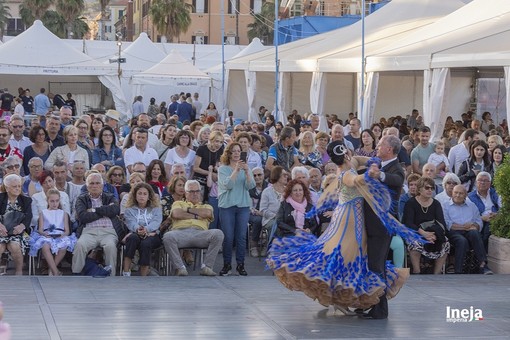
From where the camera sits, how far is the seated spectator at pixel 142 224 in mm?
12133

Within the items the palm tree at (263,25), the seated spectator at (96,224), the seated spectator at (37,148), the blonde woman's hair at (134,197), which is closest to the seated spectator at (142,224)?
the blonde woman's hair at (134,197)

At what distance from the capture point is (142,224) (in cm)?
1229

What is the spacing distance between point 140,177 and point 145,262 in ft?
4.60

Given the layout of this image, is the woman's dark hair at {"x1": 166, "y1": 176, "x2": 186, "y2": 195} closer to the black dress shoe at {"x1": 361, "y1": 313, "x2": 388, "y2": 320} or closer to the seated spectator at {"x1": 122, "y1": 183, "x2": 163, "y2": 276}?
the seated spectator at {"x1": 122, "y1": 183, "x2": 163, "y2": 276}

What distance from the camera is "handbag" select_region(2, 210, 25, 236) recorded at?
1188 cm

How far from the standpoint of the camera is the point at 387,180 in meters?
9.39

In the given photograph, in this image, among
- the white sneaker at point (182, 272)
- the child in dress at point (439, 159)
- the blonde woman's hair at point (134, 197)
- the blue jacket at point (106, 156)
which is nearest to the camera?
the white sneaker at point (182, 272)

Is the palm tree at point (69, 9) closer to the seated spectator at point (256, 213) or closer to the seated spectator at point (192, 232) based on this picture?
the seated spectator at point (256, 213)

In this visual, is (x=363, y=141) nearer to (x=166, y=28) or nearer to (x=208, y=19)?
(x=166, y=28)

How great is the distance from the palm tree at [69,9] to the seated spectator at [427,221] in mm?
59402

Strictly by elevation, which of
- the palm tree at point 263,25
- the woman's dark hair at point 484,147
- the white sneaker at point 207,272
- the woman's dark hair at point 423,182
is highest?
the palm tree at point 263,25

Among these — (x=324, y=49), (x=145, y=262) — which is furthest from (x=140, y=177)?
(x=324, y=49)

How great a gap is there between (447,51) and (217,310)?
38.0 feet

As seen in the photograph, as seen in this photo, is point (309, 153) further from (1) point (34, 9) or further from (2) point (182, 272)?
(1) point (34, 9)
